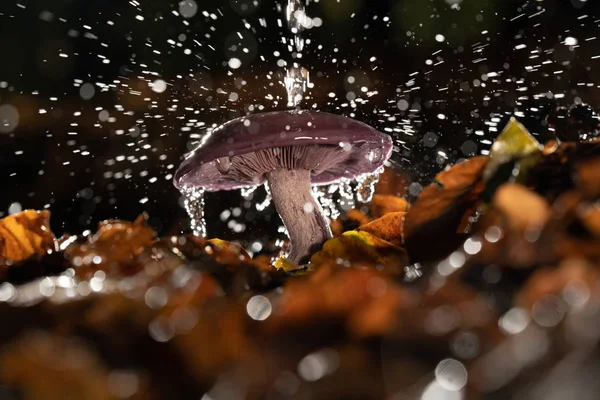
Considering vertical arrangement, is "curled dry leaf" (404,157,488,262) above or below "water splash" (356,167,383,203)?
above

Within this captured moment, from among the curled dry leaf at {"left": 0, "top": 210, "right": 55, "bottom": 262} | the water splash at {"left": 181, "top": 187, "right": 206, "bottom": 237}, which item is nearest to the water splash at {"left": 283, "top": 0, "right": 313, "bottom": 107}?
the water splash at {"left": 181, "top": 187, "right": 206, "bottom": 237}

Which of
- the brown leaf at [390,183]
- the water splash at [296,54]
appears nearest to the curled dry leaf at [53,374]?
the brown leaf at [390,183]

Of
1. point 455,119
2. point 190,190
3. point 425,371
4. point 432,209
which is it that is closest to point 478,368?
point 425,371

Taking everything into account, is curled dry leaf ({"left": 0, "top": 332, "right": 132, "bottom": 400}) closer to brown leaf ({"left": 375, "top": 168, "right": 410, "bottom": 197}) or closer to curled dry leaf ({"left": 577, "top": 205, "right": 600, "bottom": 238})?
curled dry leaf ({"left": 577, "top": 205, "right": 600, "bottom": 238})

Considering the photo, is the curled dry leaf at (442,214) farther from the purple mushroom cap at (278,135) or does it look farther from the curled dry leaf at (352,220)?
the purple mushroom cap at (278,135)

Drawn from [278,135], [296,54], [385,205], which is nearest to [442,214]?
[385,205]

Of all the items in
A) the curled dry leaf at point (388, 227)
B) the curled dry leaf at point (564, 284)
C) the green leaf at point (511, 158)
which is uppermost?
the curled dry leaf at point (564, 284)

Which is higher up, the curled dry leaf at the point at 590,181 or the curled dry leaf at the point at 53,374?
the curled dry leaf at the point at 53,374

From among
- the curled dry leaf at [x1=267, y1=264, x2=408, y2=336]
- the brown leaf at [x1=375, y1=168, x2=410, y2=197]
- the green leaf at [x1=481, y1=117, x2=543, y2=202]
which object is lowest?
the brown leaf at [x1=375, y1=168, x2=410, y2=197]
